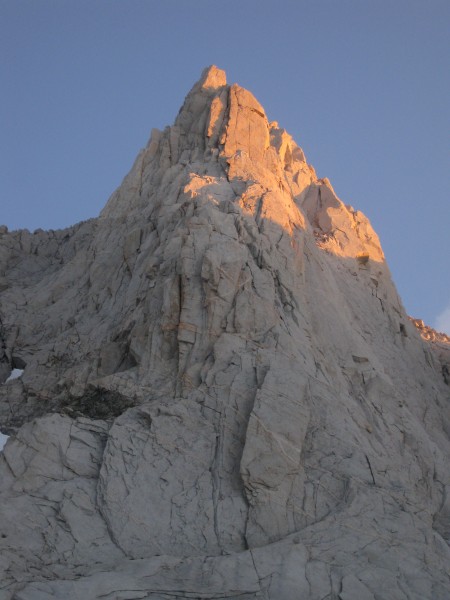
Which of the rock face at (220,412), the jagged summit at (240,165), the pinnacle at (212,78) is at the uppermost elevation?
the pinnacle at (212,78)

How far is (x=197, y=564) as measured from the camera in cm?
1764

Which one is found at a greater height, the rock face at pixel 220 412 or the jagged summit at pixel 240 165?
the jagged summit at pixel 240 165

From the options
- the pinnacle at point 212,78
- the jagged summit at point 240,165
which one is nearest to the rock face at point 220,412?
the jagged summit at point 240,165

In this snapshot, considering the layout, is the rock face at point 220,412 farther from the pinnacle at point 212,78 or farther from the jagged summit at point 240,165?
the pinnacle at point 212,78

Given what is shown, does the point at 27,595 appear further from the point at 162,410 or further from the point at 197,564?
the point at 162,410

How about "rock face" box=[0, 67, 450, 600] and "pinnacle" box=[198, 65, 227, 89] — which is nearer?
"rock face" box=[0, 67, 450, 600]

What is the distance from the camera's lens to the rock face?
1773cm

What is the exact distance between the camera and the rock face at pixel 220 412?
1773cm

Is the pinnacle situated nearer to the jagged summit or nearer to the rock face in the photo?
the jagged summit

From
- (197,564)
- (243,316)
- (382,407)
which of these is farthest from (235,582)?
(382,407)

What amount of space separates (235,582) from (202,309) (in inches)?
353

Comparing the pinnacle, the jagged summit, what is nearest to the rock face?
the jagged summit

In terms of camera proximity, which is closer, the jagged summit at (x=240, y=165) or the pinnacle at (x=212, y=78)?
the jagged summit at (x=240, y=165)

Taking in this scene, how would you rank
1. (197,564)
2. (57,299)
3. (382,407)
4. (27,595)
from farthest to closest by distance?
(57,299)
(382,407)
(197,564)
(27,595)
